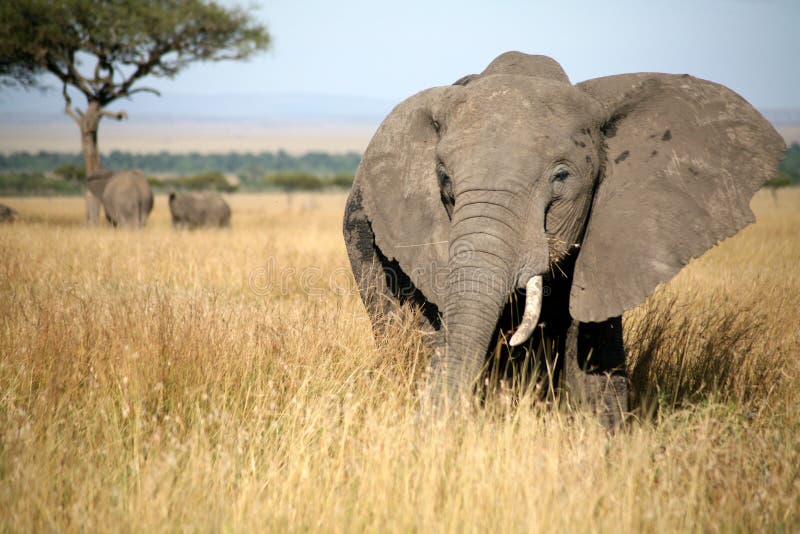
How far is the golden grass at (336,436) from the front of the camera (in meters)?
2.70

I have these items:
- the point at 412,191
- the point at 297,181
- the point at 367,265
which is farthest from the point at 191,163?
the point at 412,191

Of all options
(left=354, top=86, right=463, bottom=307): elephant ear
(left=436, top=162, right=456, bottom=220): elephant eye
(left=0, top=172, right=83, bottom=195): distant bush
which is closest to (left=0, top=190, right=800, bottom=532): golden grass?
(left=354, top=86, right=463, bottom=307): elephant ear

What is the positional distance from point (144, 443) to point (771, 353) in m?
4.21

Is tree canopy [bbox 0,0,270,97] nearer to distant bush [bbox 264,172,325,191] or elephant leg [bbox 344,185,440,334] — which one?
elephant leg [bbox 344,185,440,334]

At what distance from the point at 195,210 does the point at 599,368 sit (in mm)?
16760

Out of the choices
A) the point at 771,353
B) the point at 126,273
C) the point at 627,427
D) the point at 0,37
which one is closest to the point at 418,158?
the point at 627,427

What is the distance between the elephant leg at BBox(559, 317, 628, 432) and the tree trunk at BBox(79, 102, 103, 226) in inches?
689

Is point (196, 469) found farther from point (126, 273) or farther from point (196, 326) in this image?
point (126, 273)

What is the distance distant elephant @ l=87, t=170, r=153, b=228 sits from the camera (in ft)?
59.0

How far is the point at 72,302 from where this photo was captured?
5621 mm

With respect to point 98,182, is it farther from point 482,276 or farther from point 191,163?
point 191,163

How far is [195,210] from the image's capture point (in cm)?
1939

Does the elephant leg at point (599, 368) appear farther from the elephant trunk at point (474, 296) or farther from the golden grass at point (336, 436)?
the elephant trunk at point (474, 296)

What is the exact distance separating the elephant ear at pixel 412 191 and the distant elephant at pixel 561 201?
0.4 inches
